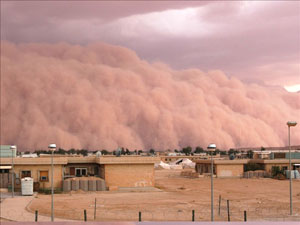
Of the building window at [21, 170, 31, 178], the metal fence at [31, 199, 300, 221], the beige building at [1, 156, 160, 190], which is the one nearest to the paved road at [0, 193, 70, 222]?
the metal fence at [31, 199, 300, 221]

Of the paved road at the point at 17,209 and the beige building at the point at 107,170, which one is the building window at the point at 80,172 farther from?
the paved road at the point at 17,209

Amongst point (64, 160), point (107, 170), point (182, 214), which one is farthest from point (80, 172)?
point (182, 214)

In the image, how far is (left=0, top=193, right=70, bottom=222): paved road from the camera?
18.5 metres

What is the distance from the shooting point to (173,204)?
22.8m

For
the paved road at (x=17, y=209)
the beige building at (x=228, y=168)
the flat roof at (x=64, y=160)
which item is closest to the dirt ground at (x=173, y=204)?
the paved road at (x=17, y=209)

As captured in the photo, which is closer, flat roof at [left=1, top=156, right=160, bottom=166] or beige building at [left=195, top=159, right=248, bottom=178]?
flat roof at [left=1, top=156, right=160, bottom=166]

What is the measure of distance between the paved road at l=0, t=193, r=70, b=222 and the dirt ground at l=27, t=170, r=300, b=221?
1.68 ft

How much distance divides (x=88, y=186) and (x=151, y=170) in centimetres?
432

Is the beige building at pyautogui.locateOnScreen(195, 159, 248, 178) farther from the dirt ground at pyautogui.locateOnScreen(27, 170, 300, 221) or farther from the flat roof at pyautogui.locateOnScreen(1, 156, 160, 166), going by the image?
the flat roof at pyautogui.locateOnScreen(1, 156, 160, 166)

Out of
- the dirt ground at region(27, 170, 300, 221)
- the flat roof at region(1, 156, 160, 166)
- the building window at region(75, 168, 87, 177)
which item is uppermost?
the flat roof at region(1, 156, 160, 166)

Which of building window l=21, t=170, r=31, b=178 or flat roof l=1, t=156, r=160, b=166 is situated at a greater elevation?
flat roof l=1, t=156, r=160, b=166

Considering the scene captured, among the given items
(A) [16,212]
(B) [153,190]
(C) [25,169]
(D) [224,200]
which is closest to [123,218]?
(A) [16,212]

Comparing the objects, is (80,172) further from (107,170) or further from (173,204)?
(173,204)

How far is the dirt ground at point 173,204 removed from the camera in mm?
18656
